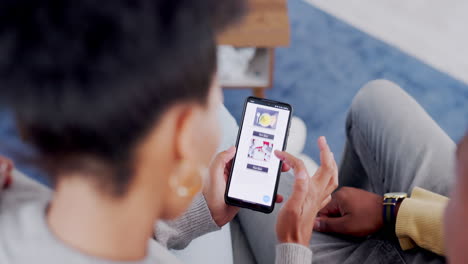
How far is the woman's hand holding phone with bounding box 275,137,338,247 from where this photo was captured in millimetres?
758

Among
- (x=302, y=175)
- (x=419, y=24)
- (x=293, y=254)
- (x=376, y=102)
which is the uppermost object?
(x=419, y=24)

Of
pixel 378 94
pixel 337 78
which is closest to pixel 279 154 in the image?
pixel 378 94

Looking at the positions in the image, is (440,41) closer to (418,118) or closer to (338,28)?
(338,28)

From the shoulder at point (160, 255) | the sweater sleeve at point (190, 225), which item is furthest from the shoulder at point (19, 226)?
the sweater sleeve at point (190, 225)

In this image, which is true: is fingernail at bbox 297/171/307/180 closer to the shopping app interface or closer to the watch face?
the shopping app interface

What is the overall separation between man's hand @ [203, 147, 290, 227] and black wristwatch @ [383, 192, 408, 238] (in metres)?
0.30

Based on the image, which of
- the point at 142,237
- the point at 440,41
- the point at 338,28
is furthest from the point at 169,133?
the point at 440,41

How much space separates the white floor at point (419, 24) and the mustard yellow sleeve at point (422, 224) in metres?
0.93

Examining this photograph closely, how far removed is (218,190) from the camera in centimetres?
85

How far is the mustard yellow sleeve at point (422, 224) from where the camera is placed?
78 cm

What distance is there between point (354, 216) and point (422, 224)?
0.45ft

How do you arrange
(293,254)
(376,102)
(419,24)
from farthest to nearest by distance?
(419,24)
(376,102)
(293,254)

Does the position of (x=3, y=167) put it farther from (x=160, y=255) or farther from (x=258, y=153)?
(x=258, y=153)

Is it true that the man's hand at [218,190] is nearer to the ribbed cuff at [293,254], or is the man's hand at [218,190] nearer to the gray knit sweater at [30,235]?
the ribbed cuff at [293,254]
